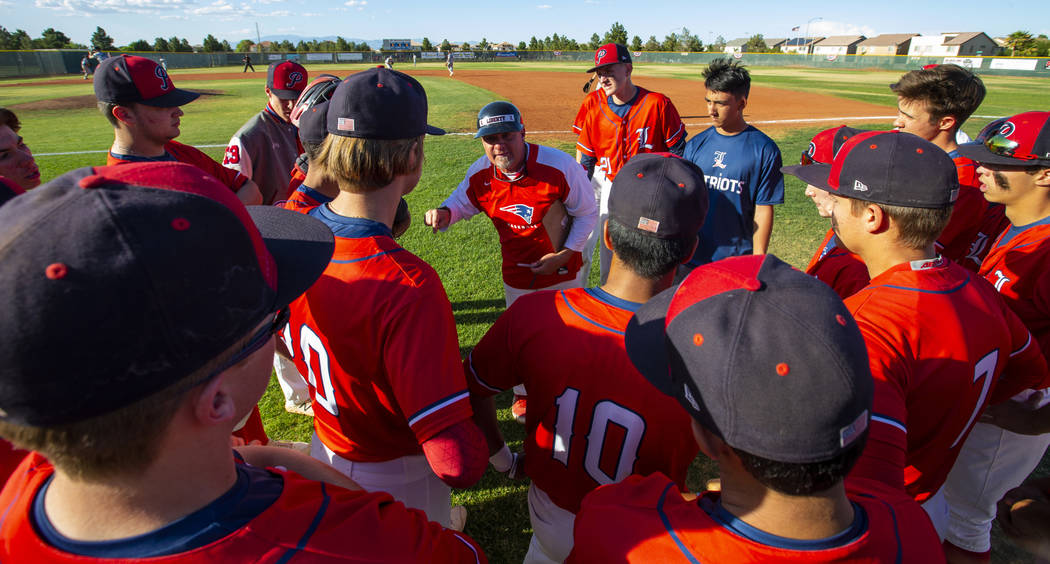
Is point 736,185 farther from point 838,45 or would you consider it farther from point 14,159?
point 838,45

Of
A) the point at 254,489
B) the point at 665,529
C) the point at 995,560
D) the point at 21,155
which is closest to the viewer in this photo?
the point at 254,489

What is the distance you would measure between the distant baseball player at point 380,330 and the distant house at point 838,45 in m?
123

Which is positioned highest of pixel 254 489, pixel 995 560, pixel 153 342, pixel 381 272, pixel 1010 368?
pixel 153 342

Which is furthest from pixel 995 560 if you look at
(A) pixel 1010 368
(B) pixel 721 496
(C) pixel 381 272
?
(C) pixel 381 272

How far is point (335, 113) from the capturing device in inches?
77.5

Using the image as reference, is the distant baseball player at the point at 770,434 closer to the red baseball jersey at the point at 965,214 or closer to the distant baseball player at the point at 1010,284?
the distant baseball player at the point at 1010,284

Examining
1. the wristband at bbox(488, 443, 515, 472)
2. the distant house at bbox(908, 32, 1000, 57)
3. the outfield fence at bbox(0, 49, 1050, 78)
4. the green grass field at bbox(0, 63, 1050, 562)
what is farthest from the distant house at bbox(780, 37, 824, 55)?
the wristband at bbox(488, 443, 515, 472)

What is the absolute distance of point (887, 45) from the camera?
9369 cm

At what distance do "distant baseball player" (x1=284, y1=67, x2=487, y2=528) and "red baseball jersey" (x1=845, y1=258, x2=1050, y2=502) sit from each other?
1.46 metres

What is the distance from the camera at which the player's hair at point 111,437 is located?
0.86 m

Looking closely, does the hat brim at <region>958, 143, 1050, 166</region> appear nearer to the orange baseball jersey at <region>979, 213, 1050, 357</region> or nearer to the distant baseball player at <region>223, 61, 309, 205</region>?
the orange baseball jersey at <region>979, 213, 1050, 357</region>

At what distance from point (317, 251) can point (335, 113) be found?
0.86 metres

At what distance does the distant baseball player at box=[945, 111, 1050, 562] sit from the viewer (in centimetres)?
257

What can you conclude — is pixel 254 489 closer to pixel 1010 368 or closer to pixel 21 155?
pixel 1010 368
